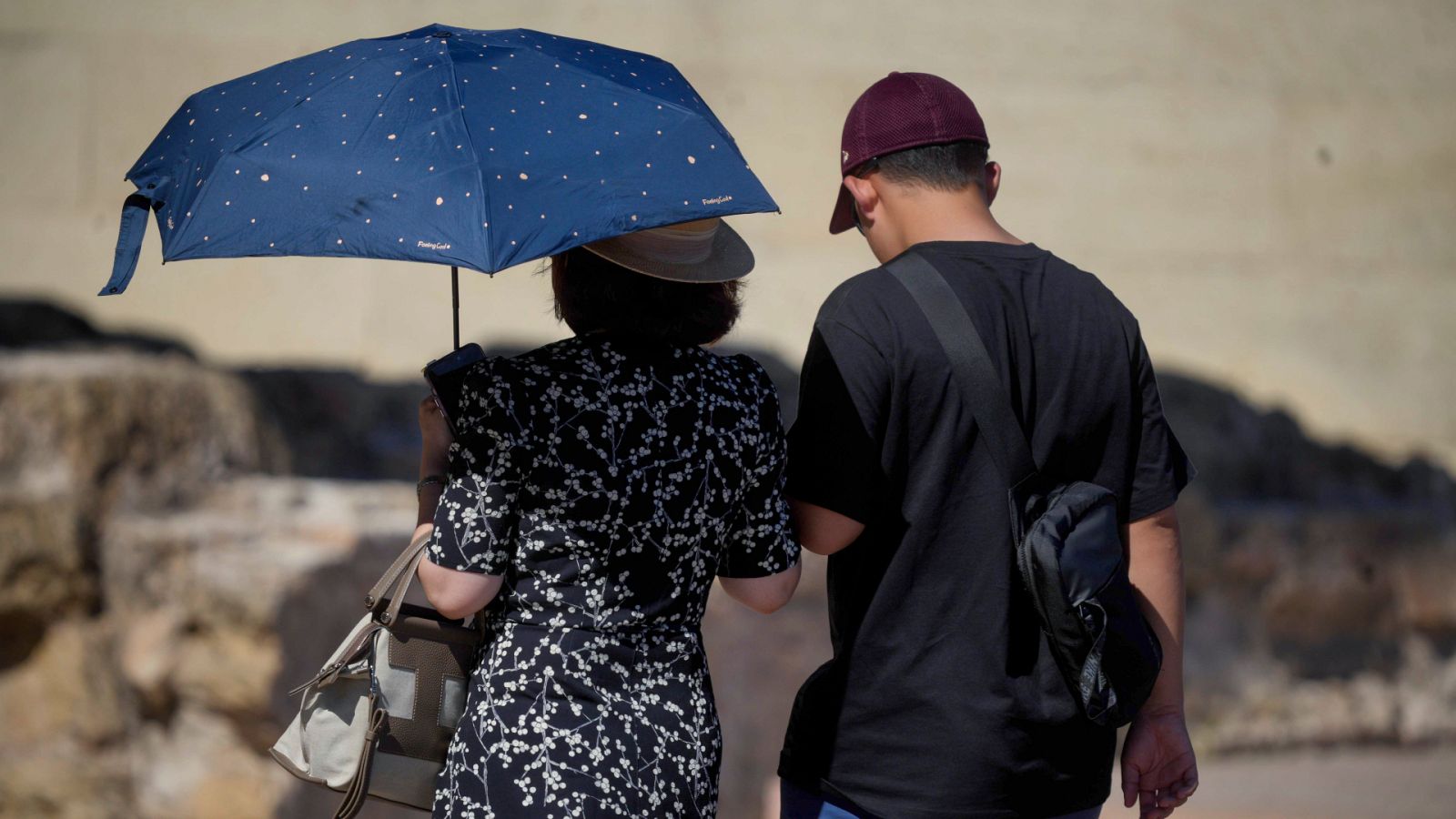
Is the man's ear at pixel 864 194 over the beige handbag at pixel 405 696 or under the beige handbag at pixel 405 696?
over

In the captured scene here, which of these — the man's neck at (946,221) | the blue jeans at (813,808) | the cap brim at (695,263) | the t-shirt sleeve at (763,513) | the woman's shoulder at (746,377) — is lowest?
the blue jeans at (813,808)

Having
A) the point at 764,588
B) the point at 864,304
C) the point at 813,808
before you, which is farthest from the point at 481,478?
the point at 813,808

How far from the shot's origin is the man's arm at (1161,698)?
1879 mm

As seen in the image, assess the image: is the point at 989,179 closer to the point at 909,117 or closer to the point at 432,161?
the point at 909,117

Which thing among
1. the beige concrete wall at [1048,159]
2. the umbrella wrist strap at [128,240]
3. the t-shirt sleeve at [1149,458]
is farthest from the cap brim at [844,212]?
the beige concrete wall at [1048,159]

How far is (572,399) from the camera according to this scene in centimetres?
158

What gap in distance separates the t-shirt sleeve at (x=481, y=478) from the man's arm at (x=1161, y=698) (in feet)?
2.64

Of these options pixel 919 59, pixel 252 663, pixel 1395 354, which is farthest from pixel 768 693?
pixel 1395 354

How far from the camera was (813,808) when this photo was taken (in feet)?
5.99

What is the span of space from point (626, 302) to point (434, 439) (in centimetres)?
28

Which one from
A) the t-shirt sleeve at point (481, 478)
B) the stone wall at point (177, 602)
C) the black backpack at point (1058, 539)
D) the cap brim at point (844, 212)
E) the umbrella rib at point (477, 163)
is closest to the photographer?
the umbrella rib at point (477, 163)

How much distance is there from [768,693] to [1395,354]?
153 inches

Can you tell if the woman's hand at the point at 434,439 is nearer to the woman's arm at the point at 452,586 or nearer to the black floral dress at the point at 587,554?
the woman's arm at the point at 452,586

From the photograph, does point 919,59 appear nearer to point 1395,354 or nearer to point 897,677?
point 1395,354
